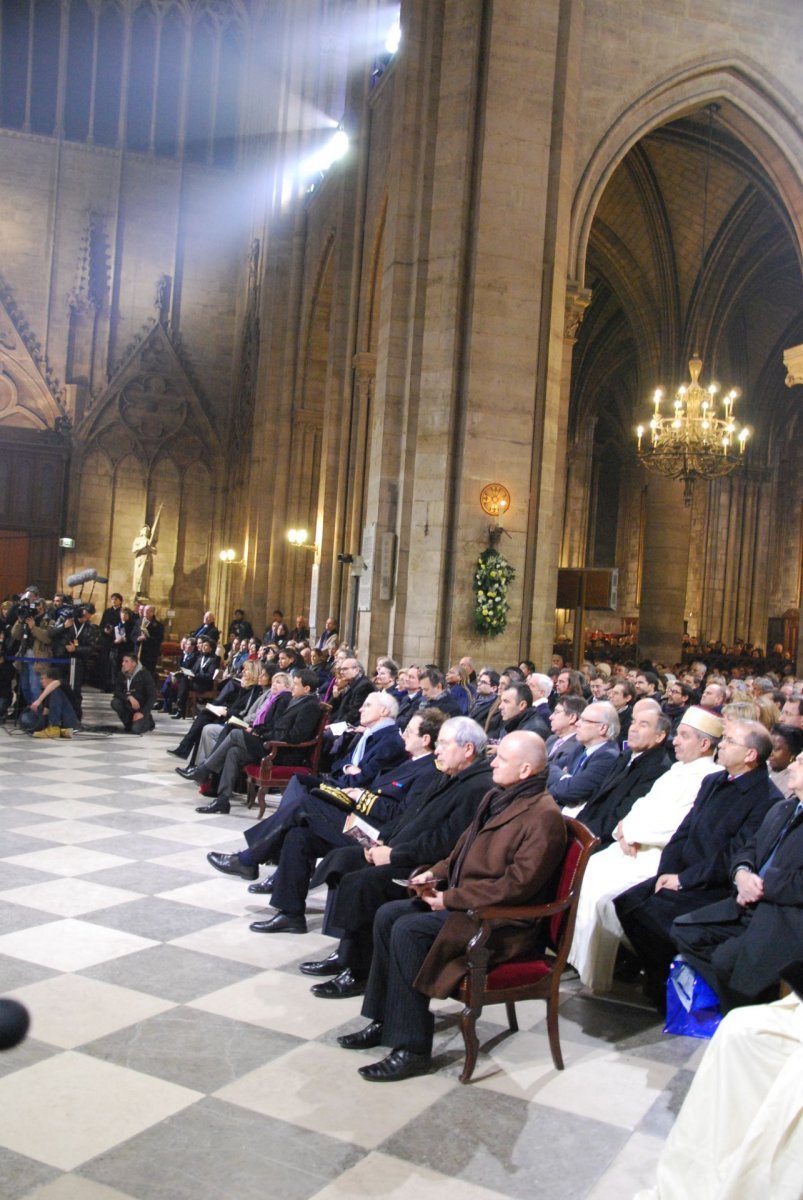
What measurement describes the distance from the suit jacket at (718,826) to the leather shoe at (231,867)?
260cm

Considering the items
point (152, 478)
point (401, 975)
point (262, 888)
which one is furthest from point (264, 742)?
point (152, 478)

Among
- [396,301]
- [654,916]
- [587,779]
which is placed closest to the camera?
[654,916]

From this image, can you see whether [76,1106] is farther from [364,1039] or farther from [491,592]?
[491,592]

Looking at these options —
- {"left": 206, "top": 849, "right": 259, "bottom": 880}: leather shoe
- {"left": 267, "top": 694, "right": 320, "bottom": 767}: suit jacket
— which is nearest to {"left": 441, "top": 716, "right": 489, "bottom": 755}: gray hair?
{"left": 206, "top": 849, "right": 259, "bottom": 880}: leather shoe

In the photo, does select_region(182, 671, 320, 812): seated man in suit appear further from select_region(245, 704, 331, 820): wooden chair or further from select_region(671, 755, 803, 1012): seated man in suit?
select_region(671, 755, 803, 1012): seated man in suit

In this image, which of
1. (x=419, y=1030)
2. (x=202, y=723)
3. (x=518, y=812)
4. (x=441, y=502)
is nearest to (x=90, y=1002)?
(x=419, y=1030)

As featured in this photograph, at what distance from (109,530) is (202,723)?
53.3 ft

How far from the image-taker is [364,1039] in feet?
12.7

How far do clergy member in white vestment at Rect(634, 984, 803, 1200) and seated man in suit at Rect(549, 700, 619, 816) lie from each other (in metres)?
2.82

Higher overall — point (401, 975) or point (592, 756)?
point (592, 756)

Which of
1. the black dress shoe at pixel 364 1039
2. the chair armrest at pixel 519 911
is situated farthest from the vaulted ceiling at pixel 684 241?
the black dress shoe at pixel 364 1039

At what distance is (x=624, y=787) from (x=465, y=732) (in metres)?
1.24

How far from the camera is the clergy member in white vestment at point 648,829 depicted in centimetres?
474

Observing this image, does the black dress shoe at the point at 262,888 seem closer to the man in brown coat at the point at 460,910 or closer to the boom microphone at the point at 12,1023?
the man in brown coat at the point at 460,910
